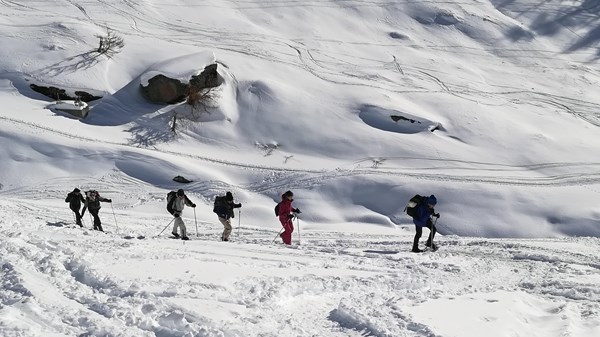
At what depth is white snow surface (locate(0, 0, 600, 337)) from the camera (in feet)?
29.5

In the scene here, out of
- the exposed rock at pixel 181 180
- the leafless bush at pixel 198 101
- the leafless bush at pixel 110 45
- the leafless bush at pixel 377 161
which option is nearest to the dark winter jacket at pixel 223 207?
the exposed rock at pixel 181 180

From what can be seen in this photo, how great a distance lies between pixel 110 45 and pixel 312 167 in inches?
414

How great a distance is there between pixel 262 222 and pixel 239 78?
8.83 m

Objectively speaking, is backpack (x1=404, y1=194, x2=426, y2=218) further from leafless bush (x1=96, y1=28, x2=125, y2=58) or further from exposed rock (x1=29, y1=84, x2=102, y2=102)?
leafless bush (x1=96, y1=28, x2=125, y2=58)

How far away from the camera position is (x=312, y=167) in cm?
2230

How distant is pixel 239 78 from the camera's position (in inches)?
1031

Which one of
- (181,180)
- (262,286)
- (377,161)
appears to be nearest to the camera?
(262,286)

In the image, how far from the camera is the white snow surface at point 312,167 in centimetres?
898

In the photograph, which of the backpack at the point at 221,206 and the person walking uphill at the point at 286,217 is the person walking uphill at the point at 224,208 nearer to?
the backpack at the point at 221,206

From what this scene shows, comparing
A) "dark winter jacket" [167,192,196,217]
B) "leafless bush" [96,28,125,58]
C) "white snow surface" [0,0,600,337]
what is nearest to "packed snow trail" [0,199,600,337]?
"white snow surface" [0,0,600,337]

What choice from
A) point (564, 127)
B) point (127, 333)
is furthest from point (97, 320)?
point (564, 127)

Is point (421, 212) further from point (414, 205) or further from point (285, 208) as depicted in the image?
point (285, 208)

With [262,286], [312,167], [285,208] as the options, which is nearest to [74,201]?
[285,208]

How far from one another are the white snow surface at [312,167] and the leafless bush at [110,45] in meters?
0.58
